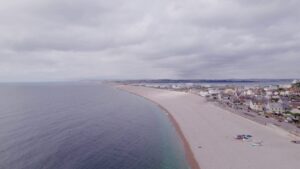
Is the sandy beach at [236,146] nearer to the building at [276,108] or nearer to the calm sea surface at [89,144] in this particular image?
the calm sea surface at [89,144]

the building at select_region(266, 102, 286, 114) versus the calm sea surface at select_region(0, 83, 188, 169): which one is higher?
the building at select_region(266, 102, 286, 114)

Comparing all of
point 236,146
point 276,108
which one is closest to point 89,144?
point 236,146

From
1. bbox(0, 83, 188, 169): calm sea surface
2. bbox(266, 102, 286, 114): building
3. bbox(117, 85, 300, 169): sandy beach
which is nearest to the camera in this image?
bbox(117, 85, 300, 169): sandy beach

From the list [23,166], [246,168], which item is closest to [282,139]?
[246,168]

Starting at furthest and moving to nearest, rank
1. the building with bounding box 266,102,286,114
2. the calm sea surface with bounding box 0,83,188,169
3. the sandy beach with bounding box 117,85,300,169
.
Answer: the building with bounding box 266,102,286,114 < the calm sea surface with bounding box 0,83,188,169 < the sandy beach with bounding box 117,85,300,169

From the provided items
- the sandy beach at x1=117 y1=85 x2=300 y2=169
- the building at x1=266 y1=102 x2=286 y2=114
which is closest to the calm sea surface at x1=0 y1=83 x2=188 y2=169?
the sandy beach at x1=117 y1=85 x2=300 y2=169

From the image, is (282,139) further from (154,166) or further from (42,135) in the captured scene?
(42,135)

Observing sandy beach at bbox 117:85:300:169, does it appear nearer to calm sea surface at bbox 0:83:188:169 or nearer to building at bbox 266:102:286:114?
calm sea surface at bbox 0:83:188:169

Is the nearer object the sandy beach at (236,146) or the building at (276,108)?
the sandy beach at (236,146)

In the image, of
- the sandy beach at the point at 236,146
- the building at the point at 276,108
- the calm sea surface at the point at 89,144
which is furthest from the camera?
the building at the point at 276,108

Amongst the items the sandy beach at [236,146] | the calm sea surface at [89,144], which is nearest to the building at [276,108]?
the sandy beach at [236,146]

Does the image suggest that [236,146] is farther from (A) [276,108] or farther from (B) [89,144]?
(A) [276,108]

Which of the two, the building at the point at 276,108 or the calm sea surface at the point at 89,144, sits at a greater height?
the building at the point at 276,108
